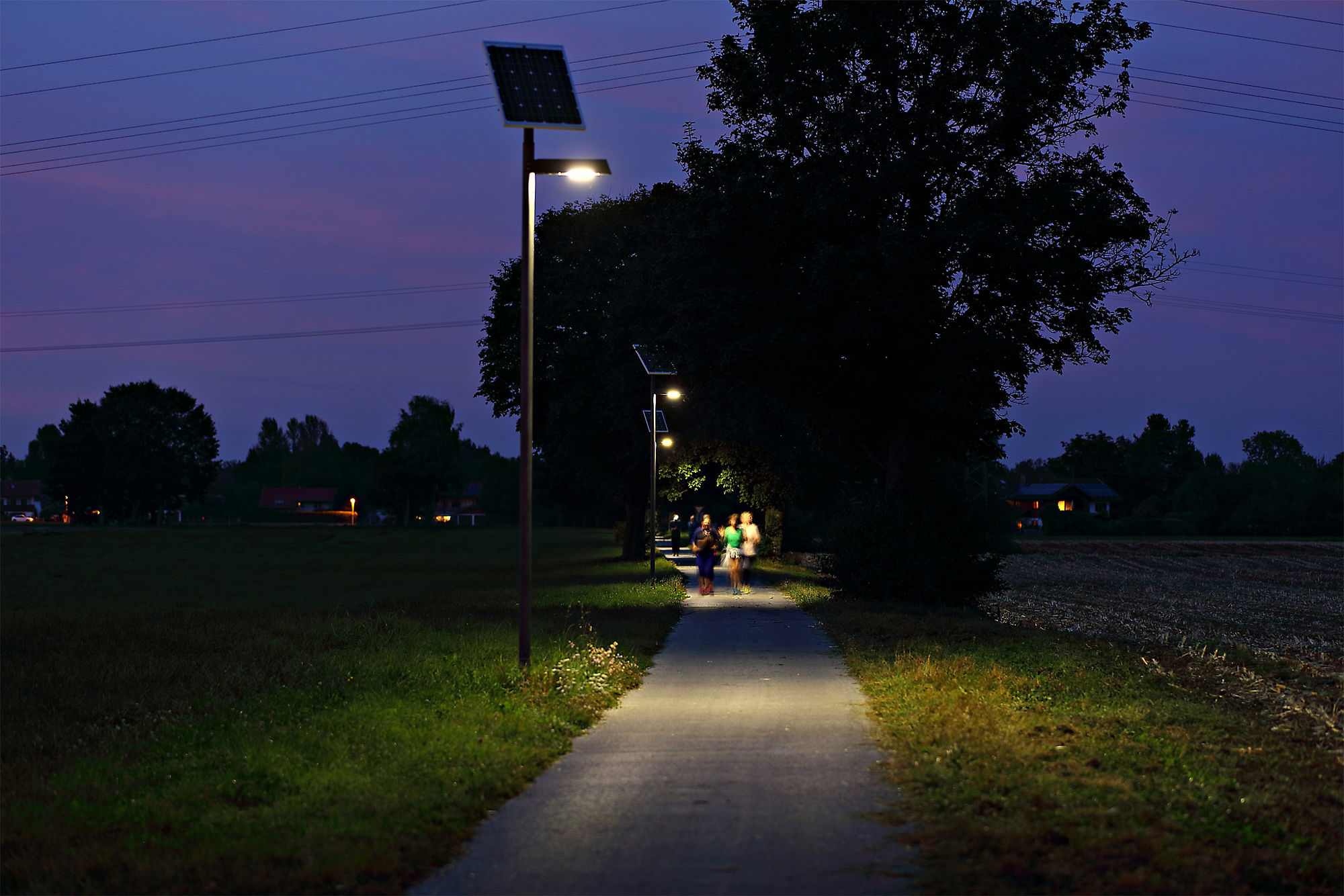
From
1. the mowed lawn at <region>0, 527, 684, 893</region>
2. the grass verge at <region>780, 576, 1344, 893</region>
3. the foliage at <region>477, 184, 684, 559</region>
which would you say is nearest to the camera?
the grass verge at <region>780, 576, 1344, 893</region>

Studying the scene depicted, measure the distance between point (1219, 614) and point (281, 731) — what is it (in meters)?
26.8

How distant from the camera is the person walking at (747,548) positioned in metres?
28.6

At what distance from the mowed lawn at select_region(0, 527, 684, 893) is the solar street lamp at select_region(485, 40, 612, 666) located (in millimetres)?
1638

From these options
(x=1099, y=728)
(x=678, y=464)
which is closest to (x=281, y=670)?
(x=1099, y=728)

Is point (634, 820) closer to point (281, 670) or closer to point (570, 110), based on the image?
point (281, 670)

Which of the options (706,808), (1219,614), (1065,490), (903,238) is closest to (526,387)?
(706,808)

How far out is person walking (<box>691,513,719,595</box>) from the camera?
28.2 metres

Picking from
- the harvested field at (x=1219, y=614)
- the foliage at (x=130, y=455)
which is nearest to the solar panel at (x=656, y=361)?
the harvested field at (x=1219, y=614)

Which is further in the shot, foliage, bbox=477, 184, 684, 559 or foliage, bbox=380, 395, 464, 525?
foliage, bbox=380, 395, 464, 525

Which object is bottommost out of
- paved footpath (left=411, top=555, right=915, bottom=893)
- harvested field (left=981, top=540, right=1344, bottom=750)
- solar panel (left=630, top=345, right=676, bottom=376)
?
harvested field (left=981, top=540, right=1344, bottom=750)

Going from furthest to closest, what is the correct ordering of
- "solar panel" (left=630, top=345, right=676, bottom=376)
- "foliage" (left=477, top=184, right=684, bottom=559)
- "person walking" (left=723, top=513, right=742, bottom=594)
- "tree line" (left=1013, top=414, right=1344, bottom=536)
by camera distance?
"tree line" (left=1013, top=414, right=1344, bottom=536), "foliage" (left=477, top=184, right=684, bottom=559), "solar panel" (left=630, top=345, right=676, bottom=376), "person walking" (left=723, top=513, right=742, bottom=594)

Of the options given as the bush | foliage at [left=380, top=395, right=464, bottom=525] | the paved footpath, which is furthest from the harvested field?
foliage at [left=380, top=395, right=464, bottom=525]

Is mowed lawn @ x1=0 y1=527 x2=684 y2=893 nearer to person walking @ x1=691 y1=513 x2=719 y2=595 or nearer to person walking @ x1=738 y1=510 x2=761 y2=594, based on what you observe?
person walking @ x1=691 y1=513 x2=719 y2=595

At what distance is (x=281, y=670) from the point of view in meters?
13.5
